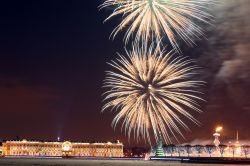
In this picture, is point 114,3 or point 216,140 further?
point 216,140

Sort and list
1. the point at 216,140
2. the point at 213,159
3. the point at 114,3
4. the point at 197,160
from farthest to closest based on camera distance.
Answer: the point at 197,160, the point at 213,159, the point at 216,140, the point at 114,3

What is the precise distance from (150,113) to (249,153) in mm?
107764

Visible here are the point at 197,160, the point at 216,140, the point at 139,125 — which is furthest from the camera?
the point at 197,160

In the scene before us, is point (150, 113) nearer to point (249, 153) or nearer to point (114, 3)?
point (114, 3)

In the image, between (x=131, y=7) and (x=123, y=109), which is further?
(x=123, y=109)

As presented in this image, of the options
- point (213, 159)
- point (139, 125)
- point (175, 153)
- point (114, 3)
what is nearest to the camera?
point (114, 3)

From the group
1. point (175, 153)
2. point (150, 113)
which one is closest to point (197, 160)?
point (175, 153)

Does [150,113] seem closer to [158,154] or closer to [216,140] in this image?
[216,140]

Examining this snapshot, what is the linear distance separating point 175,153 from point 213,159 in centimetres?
4907

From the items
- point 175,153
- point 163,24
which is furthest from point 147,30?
point 175,153

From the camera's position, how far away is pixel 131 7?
1550 inches

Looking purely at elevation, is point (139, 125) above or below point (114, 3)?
below

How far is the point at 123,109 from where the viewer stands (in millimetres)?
48938

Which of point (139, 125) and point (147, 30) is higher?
point (147, 30)
